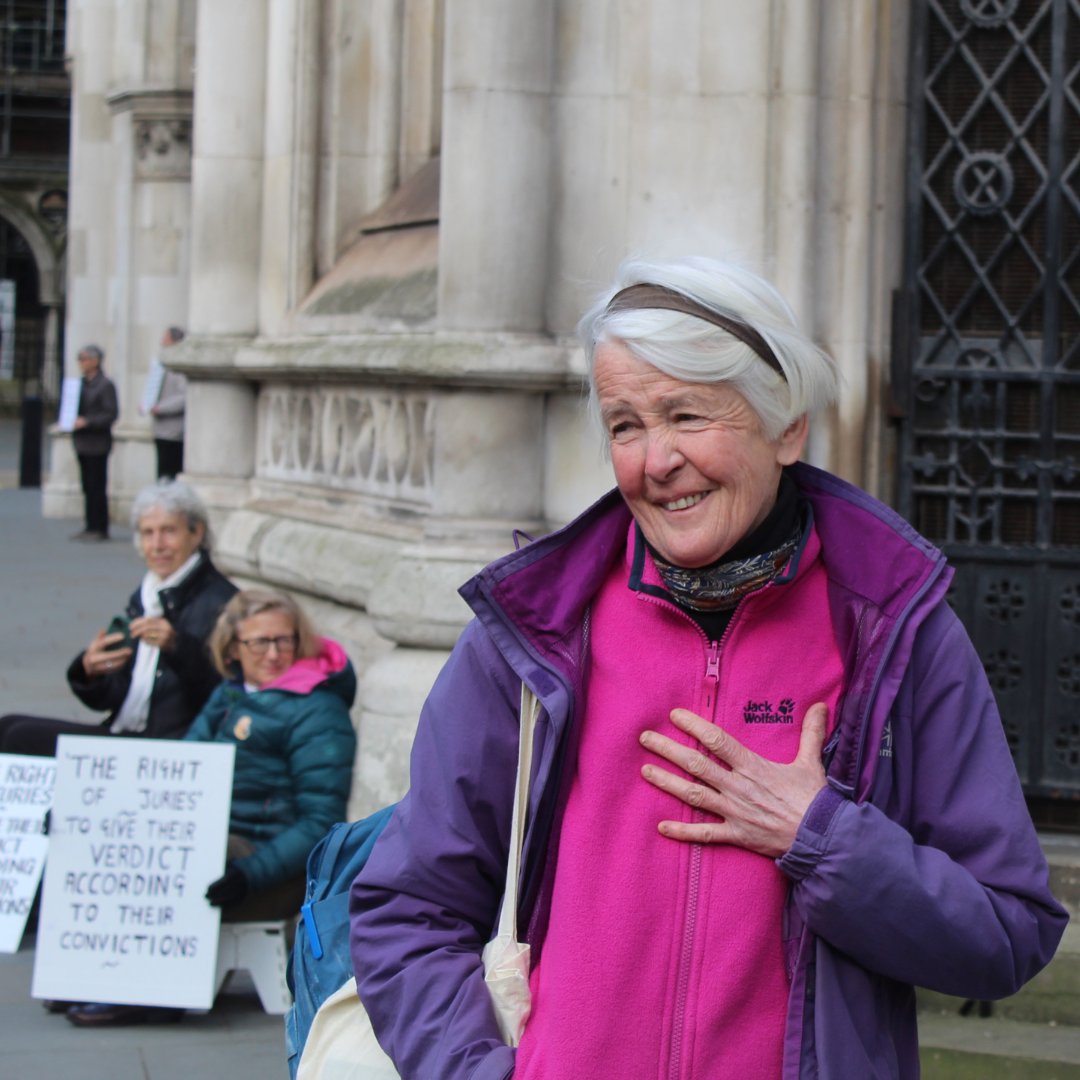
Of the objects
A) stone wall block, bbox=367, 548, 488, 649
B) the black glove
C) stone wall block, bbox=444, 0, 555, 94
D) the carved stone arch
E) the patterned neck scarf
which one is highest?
the carved stone arch

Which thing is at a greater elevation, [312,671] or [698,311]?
[698,311]

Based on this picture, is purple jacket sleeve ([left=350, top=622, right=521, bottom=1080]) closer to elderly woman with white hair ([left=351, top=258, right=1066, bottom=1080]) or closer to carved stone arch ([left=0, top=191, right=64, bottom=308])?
elderly woman with white hair ([left=351, top=258, right=1066, bottom=1080])

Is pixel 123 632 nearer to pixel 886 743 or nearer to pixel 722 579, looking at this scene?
pixel 722 579

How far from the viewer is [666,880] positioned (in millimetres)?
2293

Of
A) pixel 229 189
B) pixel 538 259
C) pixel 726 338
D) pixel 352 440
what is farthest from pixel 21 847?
pixel 726 338

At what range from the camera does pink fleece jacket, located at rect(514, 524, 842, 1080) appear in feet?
7.41

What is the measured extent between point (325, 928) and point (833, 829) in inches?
43.0

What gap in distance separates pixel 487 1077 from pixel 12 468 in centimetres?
3016

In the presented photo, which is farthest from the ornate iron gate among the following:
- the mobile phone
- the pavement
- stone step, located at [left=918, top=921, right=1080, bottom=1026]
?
the mobile phone

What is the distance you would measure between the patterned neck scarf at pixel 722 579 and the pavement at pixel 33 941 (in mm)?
3035

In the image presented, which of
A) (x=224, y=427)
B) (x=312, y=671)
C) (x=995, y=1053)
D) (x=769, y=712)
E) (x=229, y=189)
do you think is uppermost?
(x=229, y=189)

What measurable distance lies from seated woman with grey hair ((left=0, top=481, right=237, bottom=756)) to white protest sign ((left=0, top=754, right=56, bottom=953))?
227 mm

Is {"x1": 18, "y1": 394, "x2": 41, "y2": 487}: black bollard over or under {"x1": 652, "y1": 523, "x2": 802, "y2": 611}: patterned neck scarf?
over

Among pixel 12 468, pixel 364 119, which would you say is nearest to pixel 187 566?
pixel 364 119
